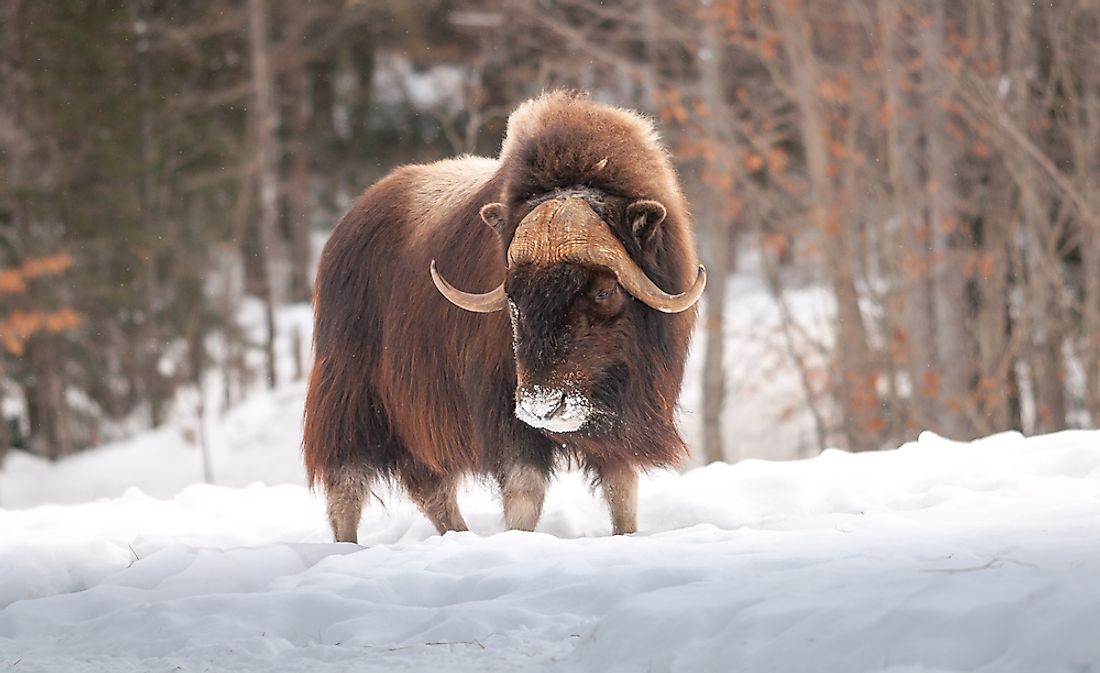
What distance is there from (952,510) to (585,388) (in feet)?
4.87

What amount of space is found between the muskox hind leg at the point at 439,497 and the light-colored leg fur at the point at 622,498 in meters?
1.04

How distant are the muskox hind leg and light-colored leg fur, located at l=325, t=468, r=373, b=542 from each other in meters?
0.27

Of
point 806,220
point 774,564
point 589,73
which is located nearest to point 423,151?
point 589,73

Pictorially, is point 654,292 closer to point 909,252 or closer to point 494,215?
point 494,215

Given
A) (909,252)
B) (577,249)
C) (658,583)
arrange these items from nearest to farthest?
1. (658,583)
2. (577,249)
3. (909,252)

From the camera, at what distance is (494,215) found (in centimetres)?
588

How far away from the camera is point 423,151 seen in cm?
2058

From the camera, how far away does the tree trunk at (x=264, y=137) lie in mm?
18938

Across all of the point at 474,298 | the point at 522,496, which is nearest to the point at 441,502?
the point at 522,496

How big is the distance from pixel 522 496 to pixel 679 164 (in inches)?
524

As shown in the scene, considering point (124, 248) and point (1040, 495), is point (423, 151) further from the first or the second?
point (1040, 495)

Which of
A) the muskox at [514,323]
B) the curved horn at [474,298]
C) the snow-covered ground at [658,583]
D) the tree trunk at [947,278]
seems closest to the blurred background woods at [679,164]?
the tree trunk at [947,278]

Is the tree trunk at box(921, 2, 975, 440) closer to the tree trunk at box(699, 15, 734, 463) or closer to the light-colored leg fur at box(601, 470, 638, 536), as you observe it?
the tree trunk at box(699, 15, 734, 463)

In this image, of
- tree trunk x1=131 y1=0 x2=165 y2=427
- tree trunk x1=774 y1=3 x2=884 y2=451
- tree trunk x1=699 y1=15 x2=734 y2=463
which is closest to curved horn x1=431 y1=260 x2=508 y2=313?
tree trunk x1=774 y1=3 x2=884 y2=451
